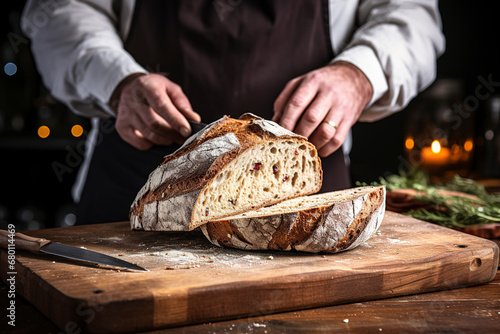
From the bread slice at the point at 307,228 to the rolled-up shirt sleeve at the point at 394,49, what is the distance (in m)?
0.81

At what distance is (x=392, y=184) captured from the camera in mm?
2510

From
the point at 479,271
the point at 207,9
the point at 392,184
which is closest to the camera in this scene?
the point at 479,271

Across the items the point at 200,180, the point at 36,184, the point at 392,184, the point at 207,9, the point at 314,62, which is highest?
the point at 207,9

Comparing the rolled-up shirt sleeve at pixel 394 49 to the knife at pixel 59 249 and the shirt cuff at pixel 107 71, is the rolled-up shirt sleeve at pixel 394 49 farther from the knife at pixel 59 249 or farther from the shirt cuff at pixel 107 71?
the knife at pixel 59 249

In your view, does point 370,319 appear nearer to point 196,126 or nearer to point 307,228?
point 307,228

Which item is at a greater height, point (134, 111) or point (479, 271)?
point (134, 111)

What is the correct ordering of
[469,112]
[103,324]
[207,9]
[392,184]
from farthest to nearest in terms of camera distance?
[469,112] → [392,184] → [207,9] → [103,324]

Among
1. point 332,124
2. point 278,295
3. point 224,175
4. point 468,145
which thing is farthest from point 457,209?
point 468,145

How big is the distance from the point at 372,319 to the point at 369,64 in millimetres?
1217

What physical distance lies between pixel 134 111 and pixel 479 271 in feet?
4.17

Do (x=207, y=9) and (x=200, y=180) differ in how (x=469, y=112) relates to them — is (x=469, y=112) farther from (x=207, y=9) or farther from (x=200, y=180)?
(x=200, y=180)

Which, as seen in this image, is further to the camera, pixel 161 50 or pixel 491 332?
pixel 161 50

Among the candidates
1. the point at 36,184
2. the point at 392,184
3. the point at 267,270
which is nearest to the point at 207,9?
the point at 392,184

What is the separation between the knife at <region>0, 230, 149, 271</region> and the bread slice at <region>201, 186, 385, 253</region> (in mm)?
313
